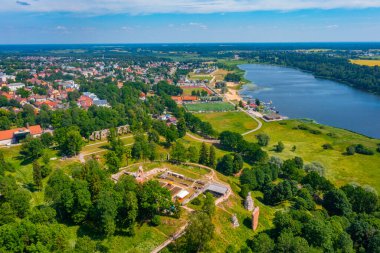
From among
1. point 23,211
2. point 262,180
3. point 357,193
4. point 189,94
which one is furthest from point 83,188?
point 189,94

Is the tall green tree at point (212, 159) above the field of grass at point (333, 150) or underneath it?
above

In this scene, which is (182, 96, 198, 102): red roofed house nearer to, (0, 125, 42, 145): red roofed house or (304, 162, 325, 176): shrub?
(0, 125, 42, 145): red roofed house

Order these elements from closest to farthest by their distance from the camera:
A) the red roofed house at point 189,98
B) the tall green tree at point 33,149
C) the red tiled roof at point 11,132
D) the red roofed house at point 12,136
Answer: the tall green tree at point 33,149, the red roofed house at point 12,136, the red tiled roof at point 11,132, the red roofed house at point 189,98

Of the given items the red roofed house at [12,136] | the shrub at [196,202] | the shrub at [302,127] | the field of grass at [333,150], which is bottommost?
the field of grass at [333,150]

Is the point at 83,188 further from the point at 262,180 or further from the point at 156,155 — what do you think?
the point at 262,180

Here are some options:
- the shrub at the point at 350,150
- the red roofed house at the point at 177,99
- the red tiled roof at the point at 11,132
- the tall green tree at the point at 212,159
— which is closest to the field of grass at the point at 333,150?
the shrub at the point at 350,150

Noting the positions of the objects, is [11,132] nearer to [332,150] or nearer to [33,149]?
[33,149]

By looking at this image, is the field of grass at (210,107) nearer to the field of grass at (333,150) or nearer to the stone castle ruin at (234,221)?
the field of grass at (333,150)
